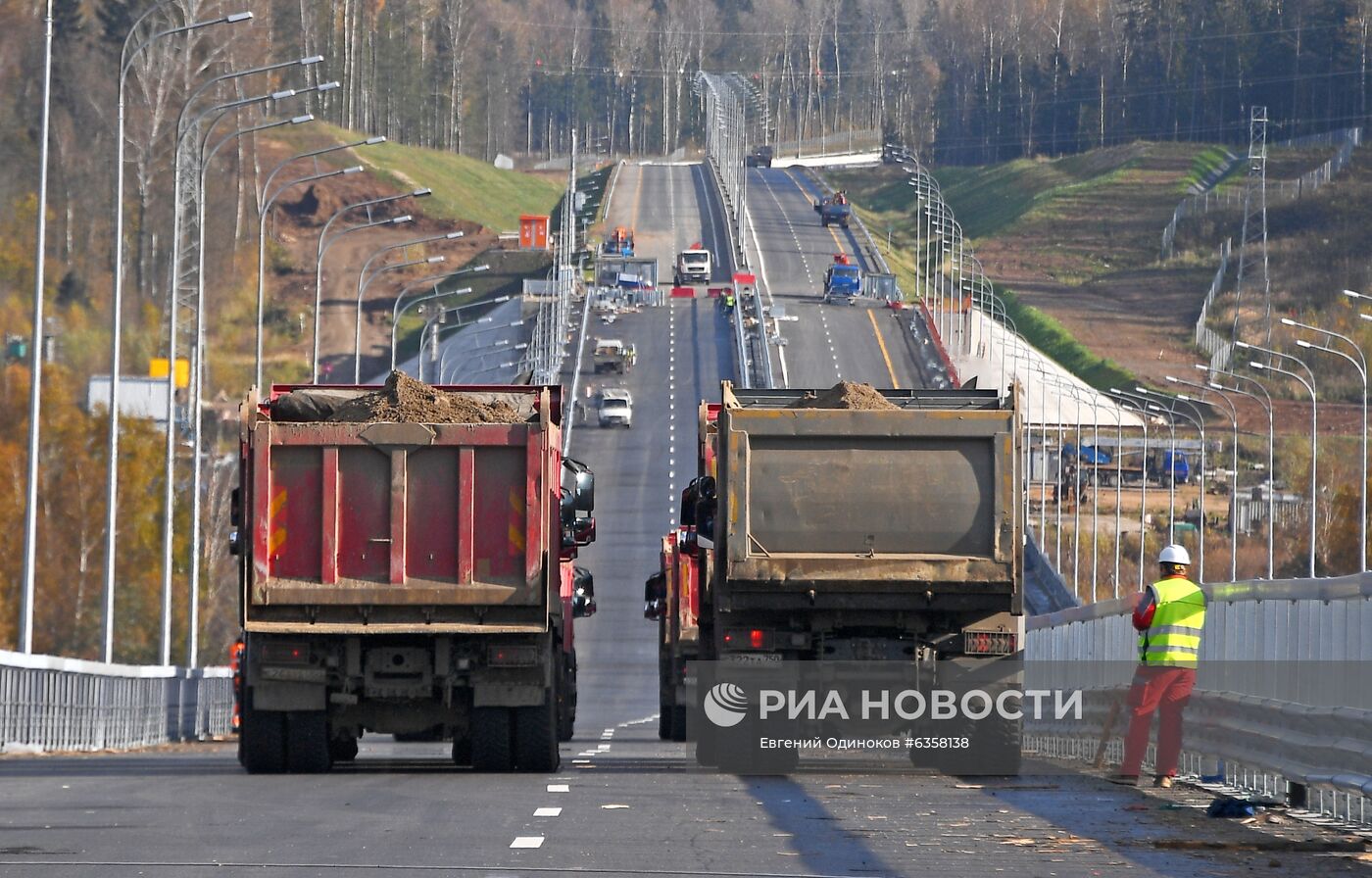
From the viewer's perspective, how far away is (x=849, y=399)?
63.9ft

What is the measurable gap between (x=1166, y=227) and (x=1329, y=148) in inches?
630

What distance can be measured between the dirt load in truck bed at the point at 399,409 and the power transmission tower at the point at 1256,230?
103361 mm

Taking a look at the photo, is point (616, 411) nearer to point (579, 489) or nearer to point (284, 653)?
point (579, 489)

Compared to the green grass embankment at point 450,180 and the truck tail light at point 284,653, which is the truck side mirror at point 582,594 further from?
the green grass embankment at point 450,180

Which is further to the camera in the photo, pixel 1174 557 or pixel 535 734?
pixel 535 734

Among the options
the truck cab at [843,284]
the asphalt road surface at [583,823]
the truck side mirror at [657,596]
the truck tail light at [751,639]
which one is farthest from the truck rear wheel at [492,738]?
the truck cab at [843,284]

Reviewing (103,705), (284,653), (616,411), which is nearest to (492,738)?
(284,653)

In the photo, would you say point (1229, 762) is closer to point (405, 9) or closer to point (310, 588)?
point (310, 588)

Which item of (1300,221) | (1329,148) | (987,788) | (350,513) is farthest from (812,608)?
(1329,148)

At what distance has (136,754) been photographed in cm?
2686

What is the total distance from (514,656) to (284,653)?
175cm

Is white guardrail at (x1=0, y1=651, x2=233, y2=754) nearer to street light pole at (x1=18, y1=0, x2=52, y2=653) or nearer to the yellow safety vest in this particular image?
street light pole at (x1=18, y1=0, x2=52, y2=653)

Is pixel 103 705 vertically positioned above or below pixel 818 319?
below

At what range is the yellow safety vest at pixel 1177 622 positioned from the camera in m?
17.1
